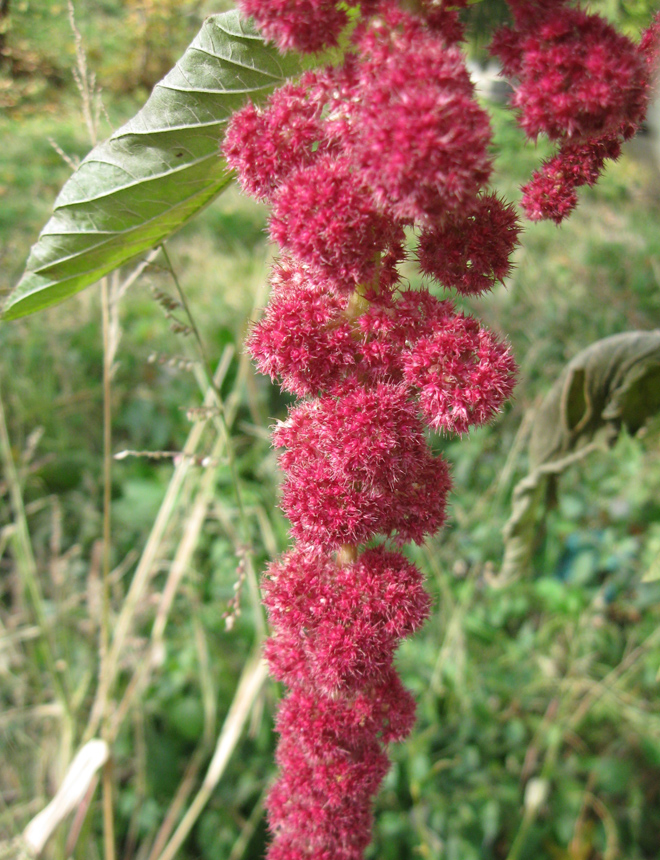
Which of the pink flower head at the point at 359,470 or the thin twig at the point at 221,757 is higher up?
the pink flower head at the point at 359,470

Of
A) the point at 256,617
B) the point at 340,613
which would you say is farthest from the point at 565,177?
the point at 256,617

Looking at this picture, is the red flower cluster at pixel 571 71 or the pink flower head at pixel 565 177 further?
the pink flower head at pixel 565 177

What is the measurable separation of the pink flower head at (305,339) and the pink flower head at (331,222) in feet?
0.20

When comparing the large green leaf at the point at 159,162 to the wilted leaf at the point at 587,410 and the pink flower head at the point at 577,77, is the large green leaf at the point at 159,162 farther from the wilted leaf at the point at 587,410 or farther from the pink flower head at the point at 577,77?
the wilted leaf at the point at 587,410

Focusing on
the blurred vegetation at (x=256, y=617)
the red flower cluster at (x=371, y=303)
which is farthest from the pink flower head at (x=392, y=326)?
the blurred vegetation at (x=256, y=617)

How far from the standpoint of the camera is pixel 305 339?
2.14 feet

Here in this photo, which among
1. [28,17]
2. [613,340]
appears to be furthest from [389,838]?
[28,17]

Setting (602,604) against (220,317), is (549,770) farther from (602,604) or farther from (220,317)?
(220,317)

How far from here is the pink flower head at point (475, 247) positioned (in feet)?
2.19

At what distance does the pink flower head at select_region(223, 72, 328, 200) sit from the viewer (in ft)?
2.03

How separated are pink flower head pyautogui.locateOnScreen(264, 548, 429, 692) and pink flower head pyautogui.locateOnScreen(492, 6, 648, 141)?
1.57 ft

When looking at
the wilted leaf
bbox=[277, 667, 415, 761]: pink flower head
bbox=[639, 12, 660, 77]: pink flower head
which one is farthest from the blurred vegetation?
bbox=[639, 12, 660, 77]: pink flower head

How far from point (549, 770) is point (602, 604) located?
0.79 metres

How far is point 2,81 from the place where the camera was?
254 centimetres
